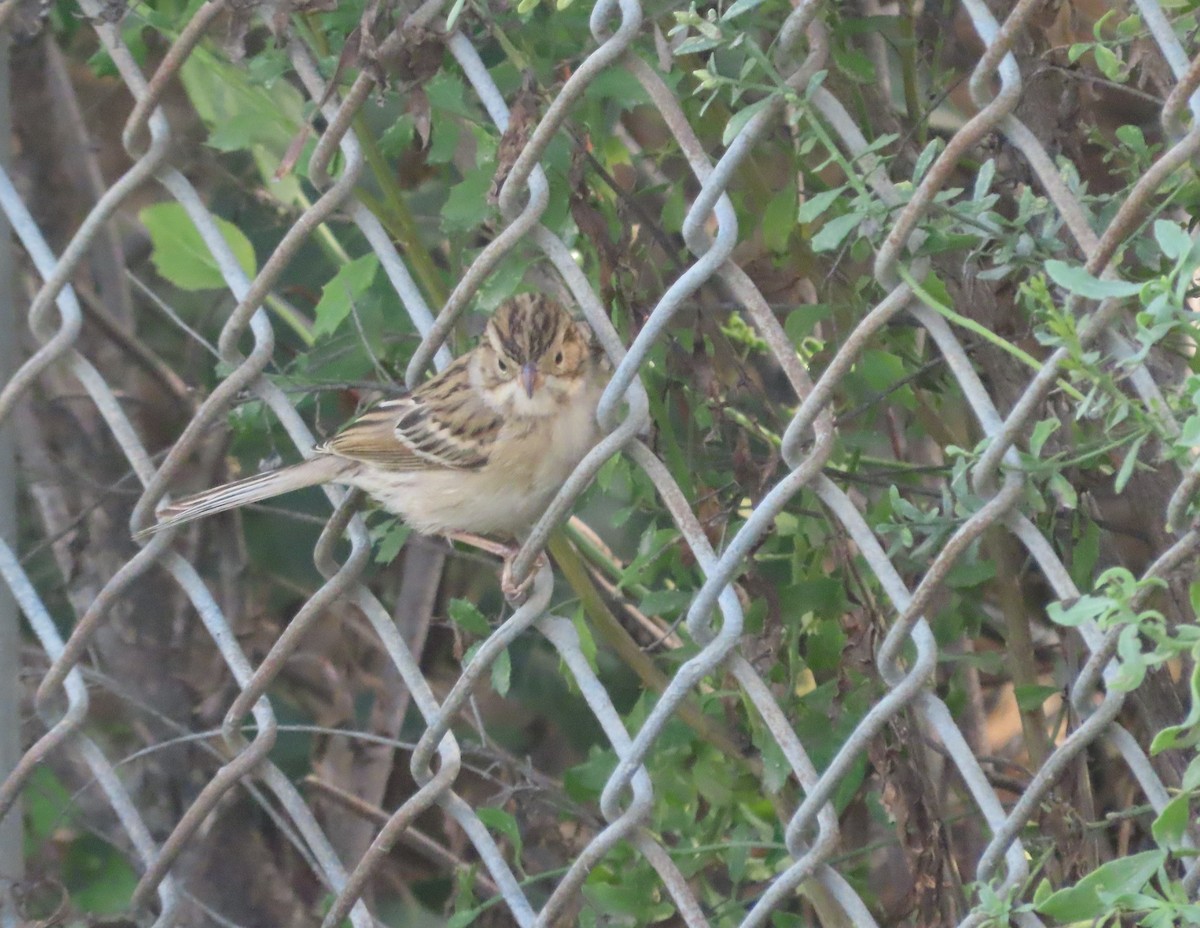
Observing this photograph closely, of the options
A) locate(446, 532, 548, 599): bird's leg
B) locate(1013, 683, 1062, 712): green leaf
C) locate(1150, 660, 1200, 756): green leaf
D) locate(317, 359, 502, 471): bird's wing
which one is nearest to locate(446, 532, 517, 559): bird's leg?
locate(446, 532, 548, 599): bird's leg

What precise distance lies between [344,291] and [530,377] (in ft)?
1.49

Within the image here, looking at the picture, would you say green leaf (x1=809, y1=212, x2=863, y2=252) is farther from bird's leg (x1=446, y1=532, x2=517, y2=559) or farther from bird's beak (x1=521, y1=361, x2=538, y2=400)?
bird's leg (x1=446, y1=532, x2=517, y2=559)

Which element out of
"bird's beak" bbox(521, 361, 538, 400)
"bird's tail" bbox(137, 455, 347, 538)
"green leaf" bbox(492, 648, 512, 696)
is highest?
"bird's tail" bbox(137, 455, 347, 538)

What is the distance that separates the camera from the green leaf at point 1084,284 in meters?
1.18

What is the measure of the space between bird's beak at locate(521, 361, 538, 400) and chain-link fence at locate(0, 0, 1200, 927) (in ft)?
1.49

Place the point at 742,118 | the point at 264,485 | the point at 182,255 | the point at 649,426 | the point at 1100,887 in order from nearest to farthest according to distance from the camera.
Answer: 1. the point at 1100,887
2. the point at 742,118
3. the point at 649,426
4. the point at 182,255
5. the point at 264,485

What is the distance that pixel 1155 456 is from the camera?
65.5 inches

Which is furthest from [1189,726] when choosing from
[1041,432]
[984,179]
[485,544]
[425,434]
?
[425,434]

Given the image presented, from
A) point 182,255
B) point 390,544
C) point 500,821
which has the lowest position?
point 500,821

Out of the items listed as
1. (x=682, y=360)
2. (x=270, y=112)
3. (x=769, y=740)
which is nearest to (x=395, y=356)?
(x=270, y=112)

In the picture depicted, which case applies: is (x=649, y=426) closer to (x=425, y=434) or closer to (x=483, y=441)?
(x=483, y=441)

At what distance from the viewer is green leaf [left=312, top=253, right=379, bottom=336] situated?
6.74ft

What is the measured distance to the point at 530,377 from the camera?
246 centimetres

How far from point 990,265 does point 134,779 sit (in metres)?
2.54
